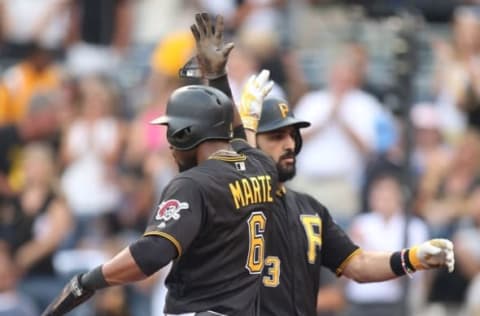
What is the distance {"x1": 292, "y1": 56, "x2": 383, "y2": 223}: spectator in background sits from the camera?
1274cm

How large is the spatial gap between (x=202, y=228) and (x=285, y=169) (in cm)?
125

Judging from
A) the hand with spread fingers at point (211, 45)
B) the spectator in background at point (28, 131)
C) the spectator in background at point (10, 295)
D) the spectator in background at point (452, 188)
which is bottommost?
the spectator in background at point (10, 295)

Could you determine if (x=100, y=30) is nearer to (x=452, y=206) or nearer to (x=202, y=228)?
(x=452, y=206)

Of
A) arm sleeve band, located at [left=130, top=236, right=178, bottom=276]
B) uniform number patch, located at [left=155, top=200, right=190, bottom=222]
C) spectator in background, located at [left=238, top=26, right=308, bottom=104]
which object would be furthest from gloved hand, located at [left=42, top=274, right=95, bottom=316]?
spectator in background, located at [left=238, top=26, right=308, bottom=104]

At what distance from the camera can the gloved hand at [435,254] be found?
7262 mm

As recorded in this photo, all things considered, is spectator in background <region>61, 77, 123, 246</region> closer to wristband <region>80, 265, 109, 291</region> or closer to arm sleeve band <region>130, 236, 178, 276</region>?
wristband <region>80, 265, 109, 291</region>

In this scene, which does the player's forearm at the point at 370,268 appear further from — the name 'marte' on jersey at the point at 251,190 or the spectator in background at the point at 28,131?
the spectator in background at the point at 28,131

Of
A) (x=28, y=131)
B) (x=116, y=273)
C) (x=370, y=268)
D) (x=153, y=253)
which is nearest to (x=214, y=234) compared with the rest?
(x=153, y=253)

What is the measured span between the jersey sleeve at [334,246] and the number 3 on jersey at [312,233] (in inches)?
2.8

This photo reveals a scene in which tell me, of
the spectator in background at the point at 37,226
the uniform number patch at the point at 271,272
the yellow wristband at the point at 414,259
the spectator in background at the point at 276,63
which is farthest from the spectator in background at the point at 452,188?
the uniform number patch at the point at 271,272

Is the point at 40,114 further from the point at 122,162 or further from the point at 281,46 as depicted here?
the point at 281,46

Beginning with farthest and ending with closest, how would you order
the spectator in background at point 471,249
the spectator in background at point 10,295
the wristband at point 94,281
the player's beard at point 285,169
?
the spectator in background at point 10,295
the spectator in background at point 471,249
the player's beard at point 285,169
the wristband at point 94,281

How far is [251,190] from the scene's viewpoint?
730cm

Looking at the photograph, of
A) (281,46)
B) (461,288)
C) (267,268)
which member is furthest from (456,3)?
(267,268)
